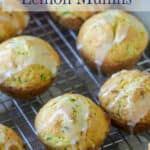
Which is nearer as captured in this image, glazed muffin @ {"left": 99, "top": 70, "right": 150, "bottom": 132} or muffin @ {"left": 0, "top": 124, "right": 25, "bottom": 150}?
muffin @ {"left": 0, "top": 124, "right": 25, "bottom": 150}

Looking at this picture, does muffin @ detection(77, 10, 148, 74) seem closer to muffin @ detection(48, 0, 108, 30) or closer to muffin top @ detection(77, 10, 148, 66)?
muffin top @ detection(77, 10, 148, 66)

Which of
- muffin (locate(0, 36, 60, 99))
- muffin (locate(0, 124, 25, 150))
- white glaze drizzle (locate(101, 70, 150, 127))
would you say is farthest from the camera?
muffin (locate(0, 36, 60, 99))

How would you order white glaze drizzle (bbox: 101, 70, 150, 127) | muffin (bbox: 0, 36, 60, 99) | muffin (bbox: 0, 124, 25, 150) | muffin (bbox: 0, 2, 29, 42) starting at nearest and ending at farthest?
muffin (bbox: 0, 124, 25, 150) < white glaze drizzle (bbox: 101, 70, 150, 127) < muffin (bbox: 0, 36, 60, 99) < muffin (bbox: 0, 2, 29, 42)

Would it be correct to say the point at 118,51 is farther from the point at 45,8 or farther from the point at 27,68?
the point at 45,8

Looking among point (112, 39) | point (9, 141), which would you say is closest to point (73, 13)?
point (112, 39)

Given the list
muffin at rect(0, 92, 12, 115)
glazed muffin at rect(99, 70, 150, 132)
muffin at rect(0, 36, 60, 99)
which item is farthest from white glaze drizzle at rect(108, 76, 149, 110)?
muffin at rect(0, 92, 12, 115)

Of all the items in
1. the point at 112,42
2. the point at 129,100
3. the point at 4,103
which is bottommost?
the point at 4,103

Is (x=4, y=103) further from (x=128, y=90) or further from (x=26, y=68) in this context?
(x=128, y=90)
